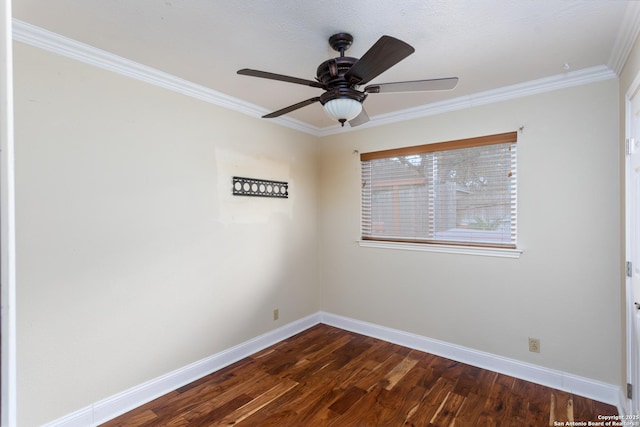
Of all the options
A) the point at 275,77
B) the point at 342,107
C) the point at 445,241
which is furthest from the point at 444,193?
the point at 275,77

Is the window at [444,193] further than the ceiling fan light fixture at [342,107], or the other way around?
the window at [444,193]

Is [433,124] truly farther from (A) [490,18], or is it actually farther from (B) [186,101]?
(B) [186,101]

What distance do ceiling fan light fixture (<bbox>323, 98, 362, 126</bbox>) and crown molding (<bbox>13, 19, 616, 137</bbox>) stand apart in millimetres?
1438

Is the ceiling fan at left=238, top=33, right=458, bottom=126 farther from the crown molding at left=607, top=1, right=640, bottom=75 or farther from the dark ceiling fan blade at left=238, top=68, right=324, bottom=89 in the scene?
the crown molding at left=607, top=1, right=640, bottom=75

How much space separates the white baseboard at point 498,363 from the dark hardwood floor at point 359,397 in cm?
7

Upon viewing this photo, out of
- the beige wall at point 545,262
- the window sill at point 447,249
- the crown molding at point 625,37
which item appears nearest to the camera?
the crown molding at point 625,37

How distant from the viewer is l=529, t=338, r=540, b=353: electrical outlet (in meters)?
2.58

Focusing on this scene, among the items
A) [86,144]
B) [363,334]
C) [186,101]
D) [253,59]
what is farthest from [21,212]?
[363,334]

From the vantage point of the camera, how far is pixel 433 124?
10.2ft

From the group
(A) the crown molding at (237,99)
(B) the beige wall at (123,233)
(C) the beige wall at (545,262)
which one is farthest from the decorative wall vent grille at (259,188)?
(C) the beige wall at (545,262)

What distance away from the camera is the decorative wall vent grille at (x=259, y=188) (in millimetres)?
3008

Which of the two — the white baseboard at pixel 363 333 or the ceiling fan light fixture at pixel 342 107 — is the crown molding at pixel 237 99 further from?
the white baseboard at pixel 363 333

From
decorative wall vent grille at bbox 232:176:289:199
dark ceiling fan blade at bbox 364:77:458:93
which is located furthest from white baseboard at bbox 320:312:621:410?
dark ceiling fan blade at bbox 364:77:458:93

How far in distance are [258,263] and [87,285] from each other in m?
1.48
